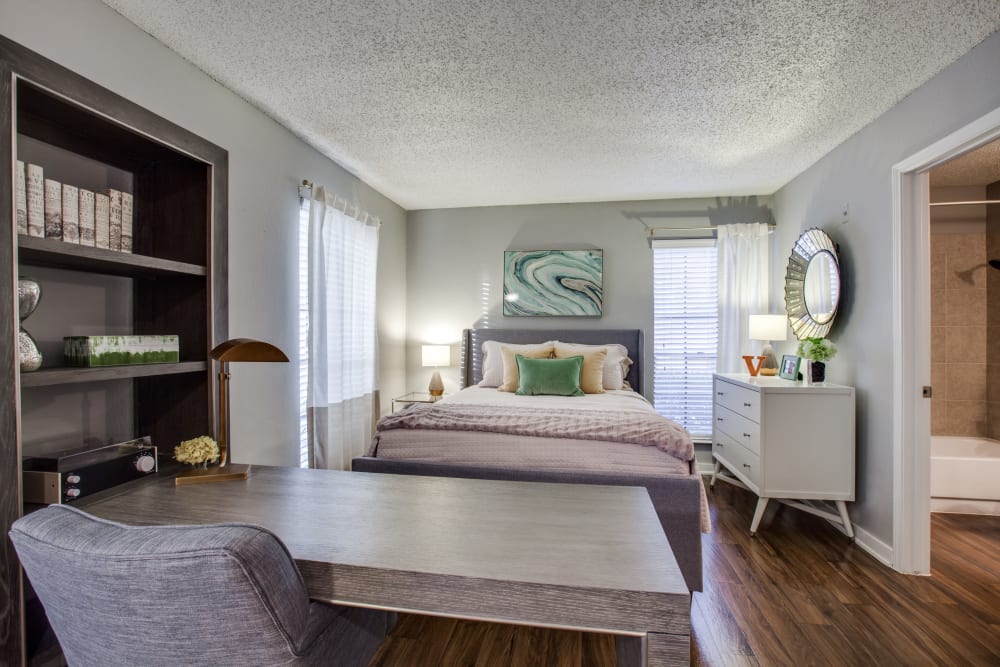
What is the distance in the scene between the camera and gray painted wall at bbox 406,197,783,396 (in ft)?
14.5

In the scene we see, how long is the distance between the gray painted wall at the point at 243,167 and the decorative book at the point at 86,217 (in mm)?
537

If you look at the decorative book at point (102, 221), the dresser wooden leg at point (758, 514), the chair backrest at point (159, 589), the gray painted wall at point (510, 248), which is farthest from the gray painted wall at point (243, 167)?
the dresser wooden leg at point (758, 514)

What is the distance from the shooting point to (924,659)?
1742mm

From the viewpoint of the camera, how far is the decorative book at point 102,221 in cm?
155

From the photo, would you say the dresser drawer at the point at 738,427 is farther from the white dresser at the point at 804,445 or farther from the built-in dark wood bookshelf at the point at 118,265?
the built-in dark wood bookshelf at the point at 118,265

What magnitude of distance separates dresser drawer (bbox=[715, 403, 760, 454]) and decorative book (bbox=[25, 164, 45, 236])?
3430 mm

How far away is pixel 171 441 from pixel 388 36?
191 cm

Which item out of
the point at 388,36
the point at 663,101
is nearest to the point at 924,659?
the point at 663,101

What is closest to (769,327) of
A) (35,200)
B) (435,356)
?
(435,356)

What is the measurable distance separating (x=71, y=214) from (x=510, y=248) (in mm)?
3542

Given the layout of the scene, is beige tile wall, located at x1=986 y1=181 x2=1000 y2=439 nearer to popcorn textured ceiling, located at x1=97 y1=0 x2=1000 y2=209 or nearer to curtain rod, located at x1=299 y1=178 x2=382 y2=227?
popcorn textured ceiling, located at x1=97 y1=0 x2=1000 y2=209

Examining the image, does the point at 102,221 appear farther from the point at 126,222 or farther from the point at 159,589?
the point at 159,589

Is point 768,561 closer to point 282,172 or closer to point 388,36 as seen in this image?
point 388,36

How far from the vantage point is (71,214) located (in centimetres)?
146
